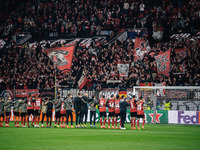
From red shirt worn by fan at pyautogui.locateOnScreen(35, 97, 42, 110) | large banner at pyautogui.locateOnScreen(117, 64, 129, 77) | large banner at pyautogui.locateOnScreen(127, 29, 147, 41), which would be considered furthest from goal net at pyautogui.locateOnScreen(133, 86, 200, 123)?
large banner at pyautogui.locateOnScreen(127, 29, 147, 41)

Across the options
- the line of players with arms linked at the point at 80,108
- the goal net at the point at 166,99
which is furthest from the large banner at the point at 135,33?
the line of players with arms linked at the point at 80,108

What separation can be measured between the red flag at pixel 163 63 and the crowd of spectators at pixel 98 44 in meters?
0.46

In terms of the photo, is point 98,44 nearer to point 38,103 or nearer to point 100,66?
point 100,66

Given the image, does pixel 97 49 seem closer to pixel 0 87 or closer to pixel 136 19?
pixel 136 19

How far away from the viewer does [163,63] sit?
30062 mm

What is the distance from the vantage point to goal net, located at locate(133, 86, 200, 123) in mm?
25703

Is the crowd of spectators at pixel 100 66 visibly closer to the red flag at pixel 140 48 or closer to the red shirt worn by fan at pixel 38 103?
the red flag at pixel 140 48

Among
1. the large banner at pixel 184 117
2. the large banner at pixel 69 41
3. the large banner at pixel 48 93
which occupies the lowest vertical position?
the large banner at pixel 184 117

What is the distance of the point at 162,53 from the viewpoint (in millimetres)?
30531

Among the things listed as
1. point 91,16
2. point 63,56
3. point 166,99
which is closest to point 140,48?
point 63,56

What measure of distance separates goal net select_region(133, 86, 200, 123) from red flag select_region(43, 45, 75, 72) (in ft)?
26.2

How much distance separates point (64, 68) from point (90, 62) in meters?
2.43

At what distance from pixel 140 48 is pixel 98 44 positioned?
4477mm

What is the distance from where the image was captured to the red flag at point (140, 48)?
1276 inches
